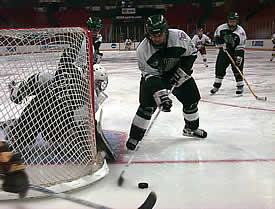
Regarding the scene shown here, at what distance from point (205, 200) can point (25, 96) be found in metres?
1.20

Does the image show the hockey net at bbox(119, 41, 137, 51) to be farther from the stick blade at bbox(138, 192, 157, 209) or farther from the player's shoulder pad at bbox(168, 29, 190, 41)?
the stick blade at bbox(138, 192, 157, 209)

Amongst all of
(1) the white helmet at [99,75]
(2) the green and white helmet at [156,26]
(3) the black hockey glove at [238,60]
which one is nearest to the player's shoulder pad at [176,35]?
(2) the green and white helmet at [156,26]

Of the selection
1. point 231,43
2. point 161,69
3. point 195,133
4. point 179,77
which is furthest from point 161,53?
point 231,43

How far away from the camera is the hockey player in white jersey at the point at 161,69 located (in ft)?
6.75

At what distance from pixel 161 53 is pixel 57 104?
0.76 metres

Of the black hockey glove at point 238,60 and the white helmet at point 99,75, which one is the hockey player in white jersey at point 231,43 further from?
the white helmet at point 99,75

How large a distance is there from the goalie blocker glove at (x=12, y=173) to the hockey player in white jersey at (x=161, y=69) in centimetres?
106

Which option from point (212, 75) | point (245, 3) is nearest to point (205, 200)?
point (212, 75)

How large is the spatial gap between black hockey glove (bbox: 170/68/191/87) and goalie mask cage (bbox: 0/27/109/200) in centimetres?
71

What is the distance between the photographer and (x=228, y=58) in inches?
175

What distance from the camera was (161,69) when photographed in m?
2.26

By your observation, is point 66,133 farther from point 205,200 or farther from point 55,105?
point 205,200

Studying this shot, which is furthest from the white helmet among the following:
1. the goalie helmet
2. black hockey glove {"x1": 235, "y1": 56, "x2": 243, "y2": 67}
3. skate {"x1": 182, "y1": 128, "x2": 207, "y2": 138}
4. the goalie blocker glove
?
black hockey glove {"x1": 235, "y1": 56, "x2": 243, "y2": 67}

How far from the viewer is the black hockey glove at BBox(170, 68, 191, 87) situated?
231 cm
